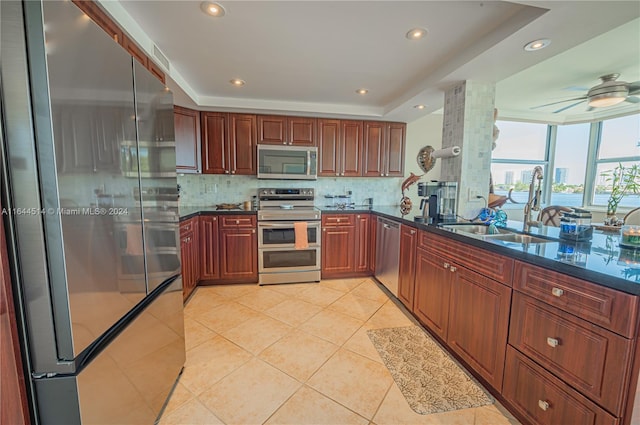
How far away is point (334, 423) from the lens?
1.40 meters

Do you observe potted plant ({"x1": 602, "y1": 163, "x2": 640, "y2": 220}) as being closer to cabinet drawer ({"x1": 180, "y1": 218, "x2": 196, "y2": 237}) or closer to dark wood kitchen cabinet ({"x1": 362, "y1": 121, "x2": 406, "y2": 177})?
dark wood kitchen cabinet ({"x1": 362, "y1": 121, "x2": 406, "y2": 177})

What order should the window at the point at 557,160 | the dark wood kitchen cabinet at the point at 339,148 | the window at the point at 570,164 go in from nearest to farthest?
the dark wood kitchen cabinet at the point at 339,148 < the window at the point at 557,160 < the window at the point at 570,164

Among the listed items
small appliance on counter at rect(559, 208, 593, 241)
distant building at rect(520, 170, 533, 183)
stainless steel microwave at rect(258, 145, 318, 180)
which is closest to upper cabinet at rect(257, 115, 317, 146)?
stainless steel microwave at rect(258, 145, 318, 180)

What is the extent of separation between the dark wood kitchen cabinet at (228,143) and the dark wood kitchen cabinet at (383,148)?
5.37 feet

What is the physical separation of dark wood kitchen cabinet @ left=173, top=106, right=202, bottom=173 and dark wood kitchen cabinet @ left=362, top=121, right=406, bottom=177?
7.55 ft

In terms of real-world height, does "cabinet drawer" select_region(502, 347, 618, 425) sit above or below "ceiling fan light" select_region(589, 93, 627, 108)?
below

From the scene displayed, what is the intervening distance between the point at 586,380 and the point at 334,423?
116 cm

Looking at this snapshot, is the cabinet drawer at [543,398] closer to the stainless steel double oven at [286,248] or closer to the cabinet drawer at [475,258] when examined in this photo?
the cabinet drawer at [475,258]

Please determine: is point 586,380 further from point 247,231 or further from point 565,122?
point 565,122

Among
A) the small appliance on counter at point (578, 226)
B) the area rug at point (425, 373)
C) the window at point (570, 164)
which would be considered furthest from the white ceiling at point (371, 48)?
the area rug at point (425, 373)

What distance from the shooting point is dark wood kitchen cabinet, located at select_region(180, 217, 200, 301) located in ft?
8.86

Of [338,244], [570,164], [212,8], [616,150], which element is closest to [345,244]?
[338,244]

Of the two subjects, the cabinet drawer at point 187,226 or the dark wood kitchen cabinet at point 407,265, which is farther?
the cabinet drawer at point 187,226

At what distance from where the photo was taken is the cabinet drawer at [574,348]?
0.99 m
